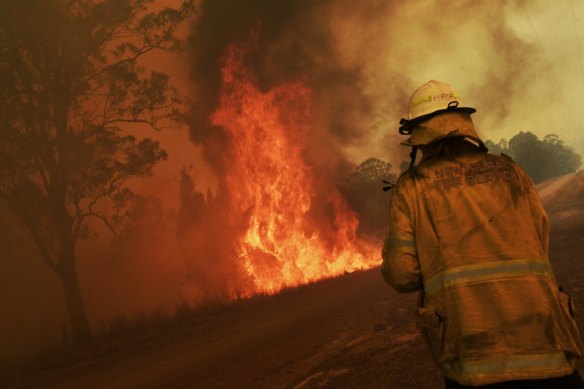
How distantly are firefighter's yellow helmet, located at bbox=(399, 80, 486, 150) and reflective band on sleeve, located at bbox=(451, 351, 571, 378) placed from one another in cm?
108

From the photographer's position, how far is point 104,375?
7.97 m

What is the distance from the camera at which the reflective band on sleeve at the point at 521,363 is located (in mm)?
1932

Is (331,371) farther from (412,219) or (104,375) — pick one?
(104,375)

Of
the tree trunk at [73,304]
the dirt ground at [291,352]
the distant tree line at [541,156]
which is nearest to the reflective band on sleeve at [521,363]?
the dirt ground at [291,352]

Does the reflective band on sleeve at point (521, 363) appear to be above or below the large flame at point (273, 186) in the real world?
below

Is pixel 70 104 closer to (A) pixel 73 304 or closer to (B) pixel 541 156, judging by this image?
(A) pixel 73 304

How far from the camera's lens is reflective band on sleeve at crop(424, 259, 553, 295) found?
205cm

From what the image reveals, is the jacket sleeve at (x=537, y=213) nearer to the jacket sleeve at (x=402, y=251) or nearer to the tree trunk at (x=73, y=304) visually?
the jacket sleeve at (x=402, y=251)

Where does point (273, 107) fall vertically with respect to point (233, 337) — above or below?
above

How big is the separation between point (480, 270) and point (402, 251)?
0.40m

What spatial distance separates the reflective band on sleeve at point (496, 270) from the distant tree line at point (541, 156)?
193ft

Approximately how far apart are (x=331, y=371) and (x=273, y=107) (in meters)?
16.1

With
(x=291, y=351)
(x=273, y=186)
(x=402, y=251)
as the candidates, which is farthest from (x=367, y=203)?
(x=402, y=251)

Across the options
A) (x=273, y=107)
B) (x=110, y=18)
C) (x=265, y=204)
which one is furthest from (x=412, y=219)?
(x=273, y=107)
